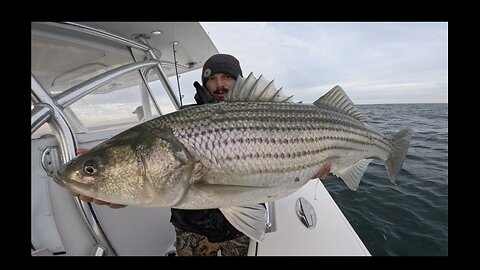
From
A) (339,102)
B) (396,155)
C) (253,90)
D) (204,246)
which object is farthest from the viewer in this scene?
(396,155)

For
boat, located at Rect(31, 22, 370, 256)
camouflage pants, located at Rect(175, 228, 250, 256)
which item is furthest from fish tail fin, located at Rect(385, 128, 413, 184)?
camouflage pants, located at Rect(175, 228, 250, 256)

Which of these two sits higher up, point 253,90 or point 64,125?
point 253,90

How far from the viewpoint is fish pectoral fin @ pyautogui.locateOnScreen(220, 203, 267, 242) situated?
1.63 m

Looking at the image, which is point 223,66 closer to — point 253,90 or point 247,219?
point 253,90

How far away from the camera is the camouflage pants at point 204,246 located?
2223 mm

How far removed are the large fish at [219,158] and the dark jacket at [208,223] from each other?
53 cm

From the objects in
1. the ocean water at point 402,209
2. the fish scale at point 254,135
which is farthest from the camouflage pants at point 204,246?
the ocean water at point 402,209

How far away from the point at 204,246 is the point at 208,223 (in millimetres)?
238

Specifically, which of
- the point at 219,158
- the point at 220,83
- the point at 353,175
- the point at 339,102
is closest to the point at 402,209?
the point at 353,175

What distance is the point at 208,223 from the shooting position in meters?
2.15

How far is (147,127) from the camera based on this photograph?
5.21 ft

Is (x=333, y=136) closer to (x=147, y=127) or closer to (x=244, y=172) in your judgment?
(x=244, y=172)
